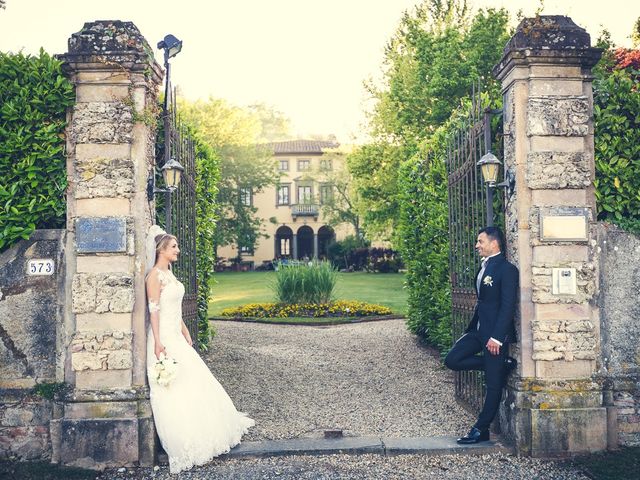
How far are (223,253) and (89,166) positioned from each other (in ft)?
137

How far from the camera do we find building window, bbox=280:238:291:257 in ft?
162

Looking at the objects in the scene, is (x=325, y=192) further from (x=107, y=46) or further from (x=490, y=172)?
(x=107, y=46)

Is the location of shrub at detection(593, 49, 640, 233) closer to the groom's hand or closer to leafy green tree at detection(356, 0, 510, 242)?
the groom's hand

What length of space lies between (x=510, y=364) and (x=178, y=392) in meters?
2.90

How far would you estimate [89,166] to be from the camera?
5215 millimetres

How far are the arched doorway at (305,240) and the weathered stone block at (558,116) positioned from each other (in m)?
44.5

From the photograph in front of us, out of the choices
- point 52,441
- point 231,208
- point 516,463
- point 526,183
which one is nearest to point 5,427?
point 52,441

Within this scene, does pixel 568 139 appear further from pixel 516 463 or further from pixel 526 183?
pixel 516 463

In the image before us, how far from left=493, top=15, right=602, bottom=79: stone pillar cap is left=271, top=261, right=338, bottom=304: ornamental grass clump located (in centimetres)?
1036

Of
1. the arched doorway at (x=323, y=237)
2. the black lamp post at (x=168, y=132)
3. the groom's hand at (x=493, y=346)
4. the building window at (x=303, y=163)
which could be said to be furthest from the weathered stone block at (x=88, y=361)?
the building window at (x=303, y=163)

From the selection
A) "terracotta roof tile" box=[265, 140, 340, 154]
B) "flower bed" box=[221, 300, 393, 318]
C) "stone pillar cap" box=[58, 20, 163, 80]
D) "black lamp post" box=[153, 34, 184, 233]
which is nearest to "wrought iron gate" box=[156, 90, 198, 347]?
"black lamp post" box=[153, 34, 184, 233]

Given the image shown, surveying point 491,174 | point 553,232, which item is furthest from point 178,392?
point 553,232

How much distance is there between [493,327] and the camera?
5242 millimetres

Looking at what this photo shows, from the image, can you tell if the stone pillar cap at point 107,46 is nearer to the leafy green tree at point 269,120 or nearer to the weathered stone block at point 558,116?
the weathered stone block at point 558,116
